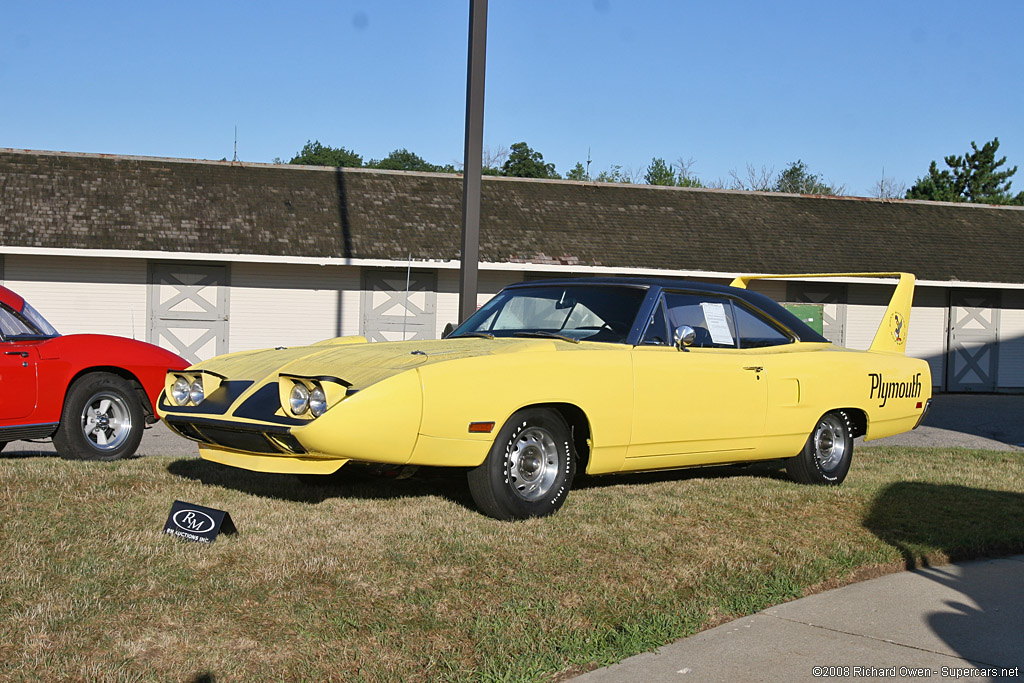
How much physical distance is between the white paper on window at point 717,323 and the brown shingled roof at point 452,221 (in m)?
12.0

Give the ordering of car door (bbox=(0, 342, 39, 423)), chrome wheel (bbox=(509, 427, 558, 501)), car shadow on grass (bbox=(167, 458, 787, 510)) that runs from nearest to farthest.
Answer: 1. chrome wheel (bbox=(509, 427, 558, 501))
2. car shadow on grass (bbox=(167, 458, 787, 510))
3. car door (bbox=(0, 342, 39, 423))

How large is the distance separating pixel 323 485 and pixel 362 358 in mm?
1503

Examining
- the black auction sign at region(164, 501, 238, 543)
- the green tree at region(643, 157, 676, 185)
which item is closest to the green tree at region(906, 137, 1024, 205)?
the green tree at region(643, 157, 676, 185)

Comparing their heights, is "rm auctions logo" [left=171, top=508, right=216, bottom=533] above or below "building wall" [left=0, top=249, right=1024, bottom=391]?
below

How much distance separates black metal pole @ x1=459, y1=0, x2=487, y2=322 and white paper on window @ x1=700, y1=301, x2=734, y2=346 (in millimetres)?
3307

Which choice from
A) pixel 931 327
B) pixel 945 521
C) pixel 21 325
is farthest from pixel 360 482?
pixel 931 327

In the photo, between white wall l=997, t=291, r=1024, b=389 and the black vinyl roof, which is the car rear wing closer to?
the black vinyl roof

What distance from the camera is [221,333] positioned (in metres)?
19.0

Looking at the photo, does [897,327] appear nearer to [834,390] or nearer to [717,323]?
[834,390]

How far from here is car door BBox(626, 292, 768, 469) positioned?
666 centimetres

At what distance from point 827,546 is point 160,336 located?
50.4ft

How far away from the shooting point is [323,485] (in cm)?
717

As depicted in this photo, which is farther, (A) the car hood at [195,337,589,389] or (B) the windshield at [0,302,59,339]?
(B) the windshield at [0,302,59,339]

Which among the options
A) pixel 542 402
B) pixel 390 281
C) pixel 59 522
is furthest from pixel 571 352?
pixel 390 281
